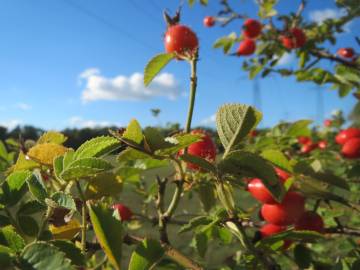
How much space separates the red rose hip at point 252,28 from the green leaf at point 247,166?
5.16ft

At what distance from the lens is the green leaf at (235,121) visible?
45cm

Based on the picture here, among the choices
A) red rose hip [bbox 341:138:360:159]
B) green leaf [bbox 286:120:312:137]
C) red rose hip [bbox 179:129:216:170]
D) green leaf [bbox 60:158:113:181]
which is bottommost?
green leaf [bbox 60:158:113:181]

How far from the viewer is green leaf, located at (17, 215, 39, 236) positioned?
1.58 ft

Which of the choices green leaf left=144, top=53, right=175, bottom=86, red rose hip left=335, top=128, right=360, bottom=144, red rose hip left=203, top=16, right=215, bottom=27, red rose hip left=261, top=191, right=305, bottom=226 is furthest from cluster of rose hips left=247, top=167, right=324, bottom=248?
red rose hip left=203, top=16, right=215, bottom=27

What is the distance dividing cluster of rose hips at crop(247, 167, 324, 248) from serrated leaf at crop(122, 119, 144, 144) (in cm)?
32

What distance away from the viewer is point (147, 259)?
0.41 metres

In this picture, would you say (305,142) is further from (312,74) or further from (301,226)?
(301,226)

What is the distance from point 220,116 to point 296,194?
1.11 ft

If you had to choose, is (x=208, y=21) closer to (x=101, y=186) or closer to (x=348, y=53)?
(x=348, y=53)

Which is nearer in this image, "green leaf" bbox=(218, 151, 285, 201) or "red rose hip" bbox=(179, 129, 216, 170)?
"green leaf" bbox=(218, 151, 285, 201)

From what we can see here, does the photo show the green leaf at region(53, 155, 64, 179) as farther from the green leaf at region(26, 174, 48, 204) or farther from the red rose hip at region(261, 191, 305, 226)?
the red rose hip at region(261, 191, 305, 226)

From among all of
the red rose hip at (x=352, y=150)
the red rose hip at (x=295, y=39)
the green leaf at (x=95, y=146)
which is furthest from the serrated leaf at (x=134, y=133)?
the red rose hip at (x=295, y=39)

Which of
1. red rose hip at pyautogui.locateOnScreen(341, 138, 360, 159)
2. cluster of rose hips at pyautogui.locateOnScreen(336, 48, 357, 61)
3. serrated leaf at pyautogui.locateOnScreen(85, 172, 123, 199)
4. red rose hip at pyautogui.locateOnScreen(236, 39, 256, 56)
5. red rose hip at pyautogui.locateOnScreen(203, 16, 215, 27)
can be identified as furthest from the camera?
red rose hip at pyautogui.locateOnScreen(203, 16, 215, 27)

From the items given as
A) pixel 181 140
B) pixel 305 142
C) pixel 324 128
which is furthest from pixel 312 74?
pixel 324 128
